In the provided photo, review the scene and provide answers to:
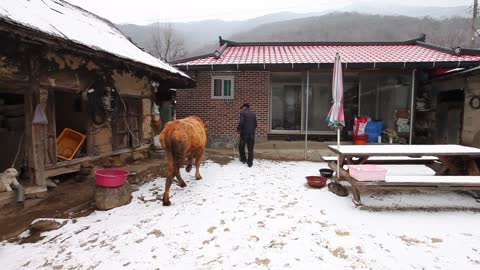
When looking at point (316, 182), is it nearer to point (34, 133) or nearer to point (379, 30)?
point (34, 133)

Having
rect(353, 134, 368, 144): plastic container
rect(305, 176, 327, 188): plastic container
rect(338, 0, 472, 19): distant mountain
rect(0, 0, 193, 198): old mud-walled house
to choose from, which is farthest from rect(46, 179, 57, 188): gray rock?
rect(338, 0, 472, 19): distant mountain

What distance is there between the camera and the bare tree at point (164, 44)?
113ft

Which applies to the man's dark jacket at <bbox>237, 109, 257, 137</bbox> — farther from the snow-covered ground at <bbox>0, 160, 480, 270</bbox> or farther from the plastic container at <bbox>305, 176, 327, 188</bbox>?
the snow-covered ground at <bbox>0, 160, 480, 270</bbox>

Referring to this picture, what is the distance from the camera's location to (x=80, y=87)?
16.5 ft

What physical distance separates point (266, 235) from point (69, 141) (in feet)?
15.7

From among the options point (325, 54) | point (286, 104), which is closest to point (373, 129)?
point (286, 104)

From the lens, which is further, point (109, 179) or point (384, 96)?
point (384, 96)

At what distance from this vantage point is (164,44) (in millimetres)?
36531

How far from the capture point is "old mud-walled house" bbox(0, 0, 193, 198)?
12.1 ft

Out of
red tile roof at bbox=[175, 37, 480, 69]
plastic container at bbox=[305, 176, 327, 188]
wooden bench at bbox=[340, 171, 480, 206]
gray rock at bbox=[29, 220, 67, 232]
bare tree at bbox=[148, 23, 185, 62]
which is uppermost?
bare tree at bbox=[148, 23, 185, 62]

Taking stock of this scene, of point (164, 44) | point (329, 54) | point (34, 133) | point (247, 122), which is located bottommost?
point (34, 133)

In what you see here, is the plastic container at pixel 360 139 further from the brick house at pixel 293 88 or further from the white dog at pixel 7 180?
the white dog at pixel 7 180

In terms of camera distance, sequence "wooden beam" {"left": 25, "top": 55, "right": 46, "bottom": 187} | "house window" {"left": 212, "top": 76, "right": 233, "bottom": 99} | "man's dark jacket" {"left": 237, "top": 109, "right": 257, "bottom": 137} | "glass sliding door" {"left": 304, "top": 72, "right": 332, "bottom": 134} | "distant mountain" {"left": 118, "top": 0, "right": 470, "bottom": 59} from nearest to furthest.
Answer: "wooden beam" {"left": 25, "top": 55, "right": 46, "bottom": 187} < "man's dark jacket" {"left": 237, "top": 109, "right": 257, "bottom": 137} < "house window" {"left": 212, "top": 76, "right": 233, "bottom": 99} < "glass sliding door" {"left": 304, "top": 72, "right": 332, "bottom": 134} < "distant mountain" {"left": 118, "top": 0, "right": 470, "bottom": 59}

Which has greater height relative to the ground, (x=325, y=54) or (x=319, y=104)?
(x=325, y=54)
